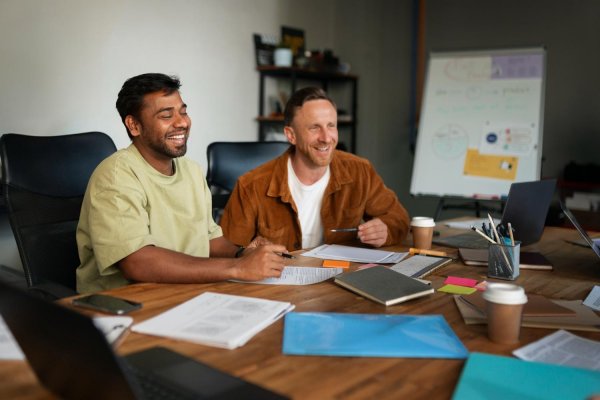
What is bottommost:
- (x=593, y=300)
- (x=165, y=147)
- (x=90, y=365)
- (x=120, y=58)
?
(x=593, y=300)

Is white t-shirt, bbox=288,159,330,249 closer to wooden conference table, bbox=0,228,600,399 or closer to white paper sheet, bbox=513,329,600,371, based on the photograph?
wooden conference table, bbox=0,228,600,399

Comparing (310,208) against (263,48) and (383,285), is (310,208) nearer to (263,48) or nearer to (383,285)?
(383,285)

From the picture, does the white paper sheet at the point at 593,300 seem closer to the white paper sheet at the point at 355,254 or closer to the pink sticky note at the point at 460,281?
the pink sticky note at the point at 460,281

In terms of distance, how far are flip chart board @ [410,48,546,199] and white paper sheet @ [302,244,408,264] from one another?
2081mm

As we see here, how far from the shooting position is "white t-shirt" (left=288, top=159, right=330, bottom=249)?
2.30 meters

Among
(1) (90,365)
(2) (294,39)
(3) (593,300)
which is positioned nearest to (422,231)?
(3) (593,300)

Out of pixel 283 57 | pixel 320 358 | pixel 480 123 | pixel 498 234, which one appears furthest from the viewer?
pixel 283 57

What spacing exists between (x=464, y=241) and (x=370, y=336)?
3.45ft

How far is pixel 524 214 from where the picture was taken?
183 cm

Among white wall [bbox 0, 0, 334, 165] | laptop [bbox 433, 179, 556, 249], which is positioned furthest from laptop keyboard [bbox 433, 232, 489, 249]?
white wall [bbox 0, 0, 334, 165]

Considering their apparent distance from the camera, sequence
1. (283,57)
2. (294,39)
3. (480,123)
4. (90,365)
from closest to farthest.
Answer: (90,365) → (480,123) → (283,57) → (294,39)

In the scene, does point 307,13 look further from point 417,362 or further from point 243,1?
point 417,362

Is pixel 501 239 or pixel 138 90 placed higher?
pixel 138 90

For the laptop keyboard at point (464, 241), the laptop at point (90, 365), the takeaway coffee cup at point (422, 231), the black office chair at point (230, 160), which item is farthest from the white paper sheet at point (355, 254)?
the black office chair at point (230, 160)
